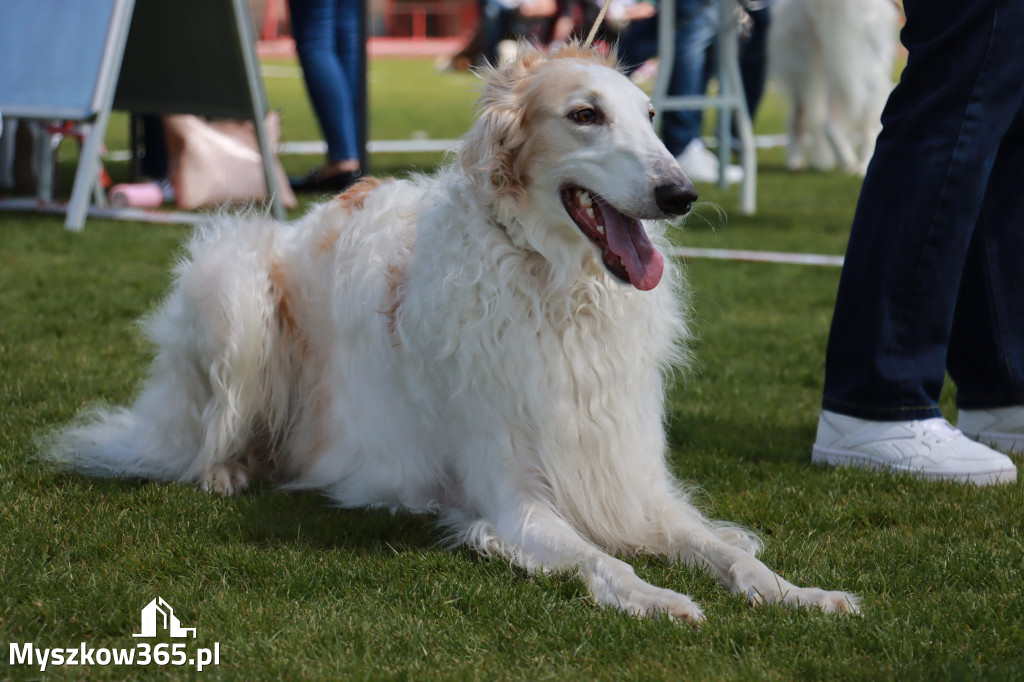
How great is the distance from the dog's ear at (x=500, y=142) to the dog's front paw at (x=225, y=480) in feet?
4.14

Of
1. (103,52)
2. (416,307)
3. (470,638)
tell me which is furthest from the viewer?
(103,52)

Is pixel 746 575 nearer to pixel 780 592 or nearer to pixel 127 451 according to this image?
pixel 780 592

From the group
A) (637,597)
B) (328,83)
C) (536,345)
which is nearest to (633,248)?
(536,345)

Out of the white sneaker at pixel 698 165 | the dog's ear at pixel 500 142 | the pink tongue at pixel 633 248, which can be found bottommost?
the white sneaker at pixel 698 165

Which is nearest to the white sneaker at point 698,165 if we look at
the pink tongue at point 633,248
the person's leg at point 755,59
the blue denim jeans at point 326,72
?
the person's leg at point 755,59

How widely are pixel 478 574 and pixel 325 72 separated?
5.47 m

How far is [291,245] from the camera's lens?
12.0ft

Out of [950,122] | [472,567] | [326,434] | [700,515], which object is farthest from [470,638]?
[950,122]

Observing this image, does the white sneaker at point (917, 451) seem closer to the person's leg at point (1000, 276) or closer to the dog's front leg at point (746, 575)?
the person's leg at point (1000, 276)

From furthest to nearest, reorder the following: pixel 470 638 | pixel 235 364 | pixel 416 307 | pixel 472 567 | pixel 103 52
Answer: pixel 103 52 → pixel 235 364 → pixel 416 307 → pixel 472 567 → pixel 470 638

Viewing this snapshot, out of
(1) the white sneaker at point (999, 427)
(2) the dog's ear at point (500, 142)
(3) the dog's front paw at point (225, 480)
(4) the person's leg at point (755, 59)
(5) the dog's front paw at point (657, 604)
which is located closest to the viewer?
(5) the dog's front paw at point (657, 604)

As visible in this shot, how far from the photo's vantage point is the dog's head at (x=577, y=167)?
2.69m

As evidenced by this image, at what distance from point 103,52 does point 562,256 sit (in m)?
4.69

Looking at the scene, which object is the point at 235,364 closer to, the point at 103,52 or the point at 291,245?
the point at 291,245
